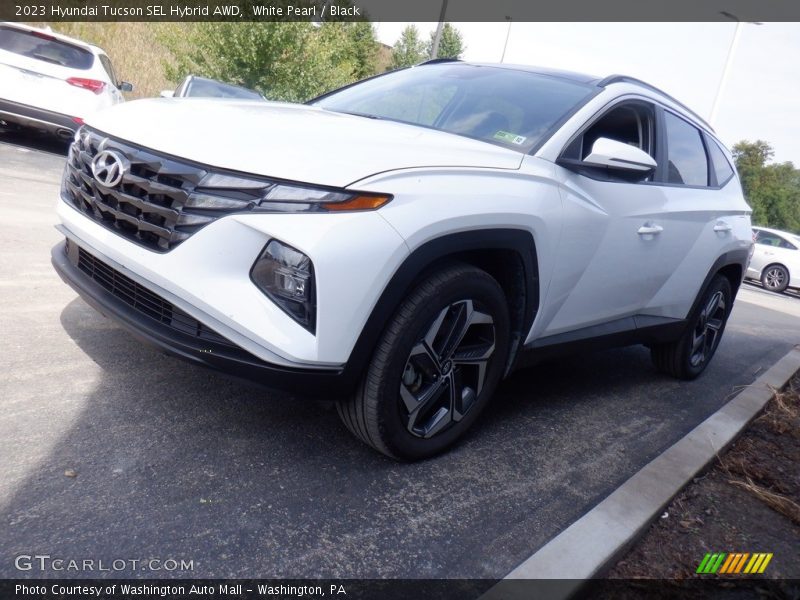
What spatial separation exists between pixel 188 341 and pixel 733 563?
215cm

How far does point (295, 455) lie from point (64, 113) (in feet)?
25.9

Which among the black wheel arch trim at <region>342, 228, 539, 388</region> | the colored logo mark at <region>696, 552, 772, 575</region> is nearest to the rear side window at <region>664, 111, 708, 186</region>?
the black wheel arch trim at <region>342, 228, 539, 388</region>

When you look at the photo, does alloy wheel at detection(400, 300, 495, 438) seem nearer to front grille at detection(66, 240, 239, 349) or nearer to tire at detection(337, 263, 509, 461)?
tire at detection(337, 263, 509, 461)

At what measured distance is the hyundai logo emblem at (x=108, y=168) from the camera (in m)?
2.47

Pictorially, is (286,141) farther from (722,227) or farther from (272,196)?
(722,227)

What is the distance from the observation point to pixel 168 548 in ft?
6.63

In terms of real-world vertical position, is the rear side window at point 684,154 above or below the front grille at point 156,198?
above

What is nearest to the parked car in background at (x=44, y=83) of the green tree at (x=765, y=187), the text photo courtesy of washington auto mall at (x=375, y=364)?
the text photo courtesy of washington auto mall at (x=375, y=364)

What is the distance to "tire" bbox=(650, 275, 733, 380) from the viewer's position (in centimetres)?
477

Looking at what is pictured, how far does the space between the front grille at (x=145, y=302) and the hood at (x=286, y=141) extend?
507 millimetres

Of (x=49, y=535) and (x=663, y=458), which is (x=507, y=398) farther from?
(x=49, y=535)

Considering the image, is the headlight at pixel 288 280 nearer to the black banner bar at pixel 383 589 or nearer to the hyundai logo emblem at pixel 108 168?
the hyundai logo emblem at pixel 108 168

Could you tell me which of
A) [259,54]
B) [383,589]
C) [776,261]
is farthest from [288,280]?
[776,261]

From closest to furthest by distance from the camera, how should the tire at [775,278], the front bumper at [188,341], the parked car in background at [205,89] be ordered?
the front bumper at [188,341], the parked car in background at [205,89], the tire at [775,278]
